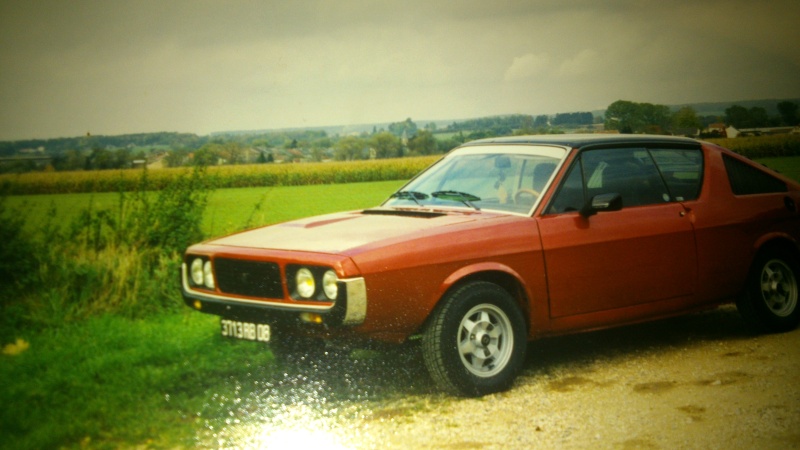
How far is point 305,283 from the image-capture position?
16.1 feet

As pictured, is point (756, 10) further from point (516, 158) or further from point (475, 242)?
point (475, 242)

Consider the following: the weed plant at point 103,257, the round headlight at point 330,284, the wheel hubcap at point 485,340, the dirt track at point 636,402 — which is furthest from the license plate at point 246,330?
the weed plant at point 103,257

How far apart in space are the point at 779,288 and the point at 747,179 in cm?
86

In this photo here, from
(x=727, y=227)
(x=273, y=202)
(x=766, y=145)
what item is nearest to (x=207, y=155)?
(x=273, y=202)

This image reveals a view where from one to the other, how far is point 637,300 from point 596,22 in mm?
3259

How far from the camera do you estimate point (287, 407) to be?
4.84 meters

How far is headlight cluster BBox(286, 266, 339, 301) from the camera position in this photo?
15.8 ft

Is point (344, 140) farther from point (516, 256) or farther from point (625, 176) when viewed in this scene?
point (516, 256)

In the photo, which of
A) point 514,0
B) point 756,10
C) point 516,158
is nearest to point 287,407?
point 516,158

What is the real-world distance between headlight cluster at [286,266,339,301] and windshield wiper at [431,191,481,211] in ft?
4.53

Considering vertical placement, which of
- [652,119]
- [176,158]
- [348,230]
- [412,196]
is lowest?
[348,230]

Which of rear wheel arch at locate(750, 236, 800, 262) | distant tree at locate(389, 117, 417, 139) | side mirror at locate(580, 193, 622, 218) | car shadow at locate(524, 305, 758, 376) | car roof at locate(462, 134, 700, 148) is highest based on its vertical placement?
distant tree at locate(389, 117, 417, 139)

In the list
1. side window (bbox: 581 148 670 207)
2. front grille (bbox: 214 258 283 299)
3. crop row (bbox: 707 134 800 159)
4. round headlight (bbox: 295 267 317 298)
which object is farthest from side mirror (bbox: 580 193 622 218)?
crop row (bbox: 707 134 800 159)

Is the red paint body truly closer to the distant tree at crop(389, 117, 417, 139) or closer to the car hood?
the car hood
